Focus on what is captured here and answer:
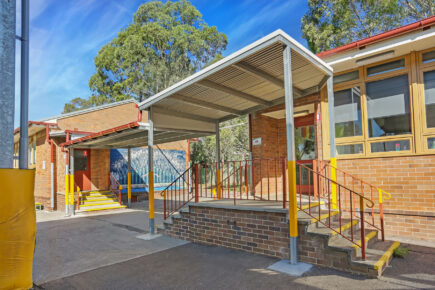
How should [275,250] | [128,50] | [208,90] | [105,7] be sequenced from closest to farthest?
1. [275,250]
2. [208,90]
3. [105,7]
4. [128,50]

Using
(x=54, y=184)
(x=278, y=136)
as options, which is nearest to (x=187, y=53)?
(x=54, y=184)

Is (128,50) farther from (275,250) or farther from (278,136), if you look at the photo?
(275,250)

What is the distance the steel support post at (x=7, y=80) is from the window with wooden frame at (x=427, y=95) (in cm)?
647

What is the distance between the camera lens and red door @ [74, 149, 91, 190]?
12531 millimetres

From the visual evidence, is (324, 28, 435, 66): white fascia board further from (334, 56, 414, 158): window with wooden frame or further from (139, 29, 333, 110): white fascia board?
(139, 29, 333, 110): white fascia board

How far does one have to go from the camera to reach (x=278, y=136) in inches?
338

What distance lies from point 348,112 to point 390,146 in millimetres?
1160

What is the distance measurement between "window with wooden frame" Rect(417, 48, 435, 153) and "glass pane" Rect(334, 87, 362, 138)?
1.15 metres

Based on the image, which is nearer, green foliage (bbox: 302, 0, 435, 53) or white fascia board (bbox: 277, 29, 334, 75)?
white fascia board (bbox: 277, 29, 334, 75)

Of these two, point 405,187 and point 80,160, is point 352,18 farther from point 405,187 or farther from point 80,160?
point 80,160

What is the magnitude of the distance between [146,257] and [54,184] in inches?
344

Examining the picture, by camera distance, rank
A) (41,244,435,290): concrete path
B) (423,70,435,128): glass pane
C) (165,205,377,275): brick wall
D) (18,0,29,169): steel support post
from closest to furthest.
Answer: (18,0,29,169): steel support post, (41,244,435,290): concrete path, (165,205,377,275): brick wall, (423,70,435,128): glass pane

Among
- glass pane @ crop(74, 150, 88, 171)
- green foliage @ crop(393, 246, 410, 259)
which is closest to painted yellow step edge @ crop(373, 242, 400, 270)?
green foliage @ crop(393, 246, 410, 259)

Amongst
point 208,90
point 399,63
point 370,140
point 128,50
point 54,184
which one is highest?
point 128,50
